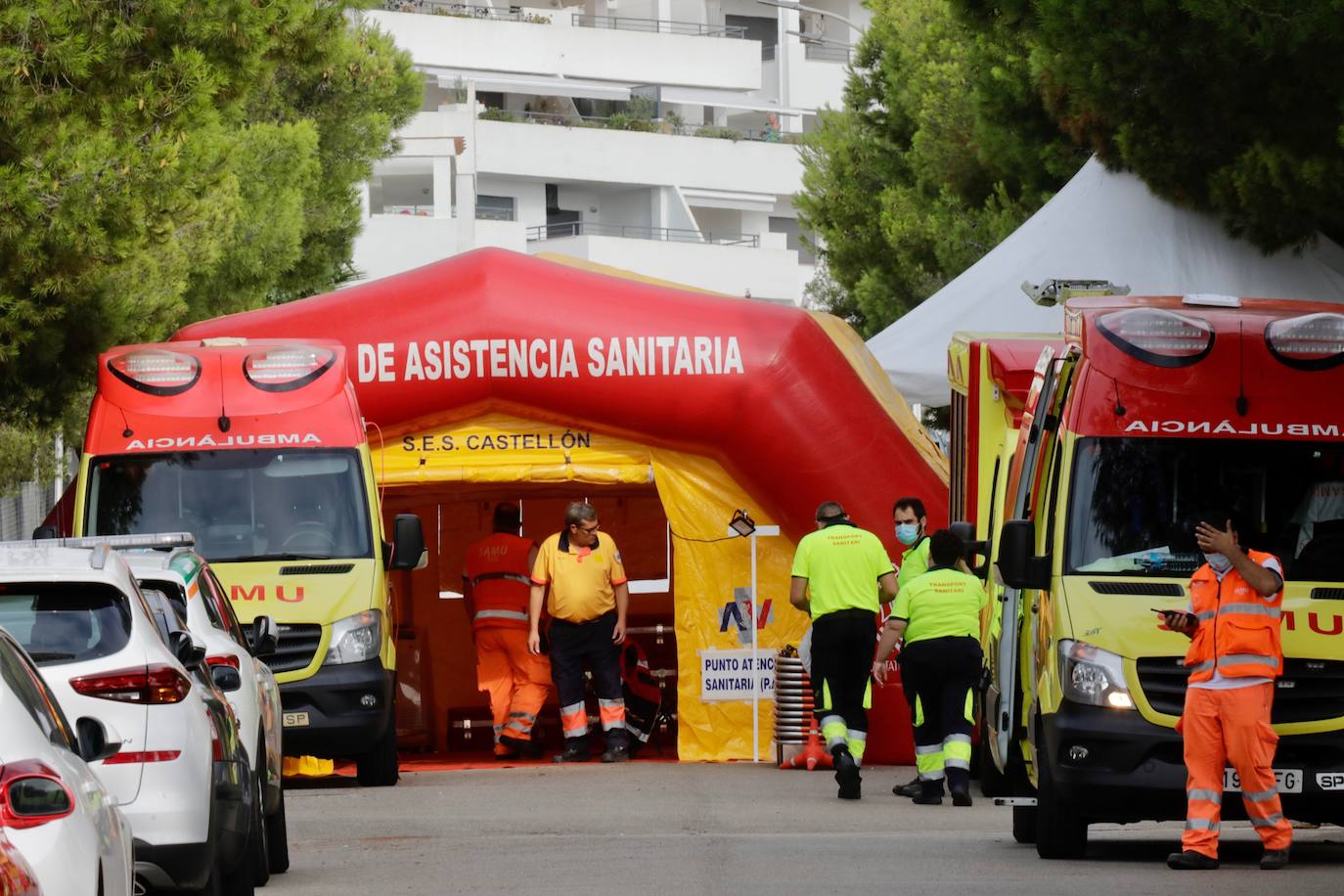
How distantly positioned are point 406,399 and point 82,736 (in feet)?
35.1

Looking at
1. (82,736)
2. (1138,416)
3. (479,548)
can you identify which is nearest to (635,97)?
(479,548)

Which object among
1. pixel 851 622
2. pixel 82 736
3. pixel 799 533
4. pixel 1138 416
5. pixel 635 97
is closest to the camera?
pixel 82 736

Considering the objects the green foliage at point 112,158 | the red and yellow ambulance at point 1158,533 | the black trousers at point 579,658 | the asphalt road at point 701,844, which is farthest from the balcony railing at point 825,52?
the red and yellow ambulance at point 1158,533

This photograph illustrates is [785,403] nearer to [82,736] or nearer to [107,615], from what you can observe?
[107,615]

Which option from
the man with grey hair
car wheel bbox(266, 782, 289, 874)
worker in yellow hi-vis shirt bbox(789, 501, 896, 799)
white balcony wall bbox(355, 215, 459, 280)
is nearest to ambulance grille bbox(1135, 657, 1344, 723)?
car wheel bbox(266, 782, 289, 874)

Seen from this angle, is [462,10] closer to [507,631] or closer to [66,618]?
[507,631]

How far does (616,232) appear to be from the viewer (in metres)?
61.8

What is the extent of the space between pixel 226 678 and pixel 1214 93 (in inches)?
357

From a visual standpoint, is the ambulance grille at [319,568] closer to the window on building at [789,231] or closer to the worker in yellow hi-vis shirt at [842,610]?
the worker in yellow hi-vis shirt at [842,610]

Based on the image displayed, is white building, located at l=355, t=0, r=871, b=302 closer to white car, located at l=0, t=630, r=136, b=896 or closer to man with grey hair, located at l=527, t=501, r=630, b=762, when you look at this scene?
man with grey hair, located at l=527, t=501, r=630, b=762

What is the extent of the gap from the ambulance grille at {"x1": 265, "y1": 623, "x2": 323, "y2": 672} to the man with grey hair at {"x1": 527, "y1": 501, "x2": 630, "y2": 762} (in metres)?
2.54

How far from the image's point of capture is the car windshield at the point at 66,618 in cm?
882

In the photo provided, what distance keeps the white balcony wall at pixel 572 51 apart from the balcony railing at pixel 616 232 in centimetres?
404

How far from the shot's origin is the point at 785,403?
1822 cm
